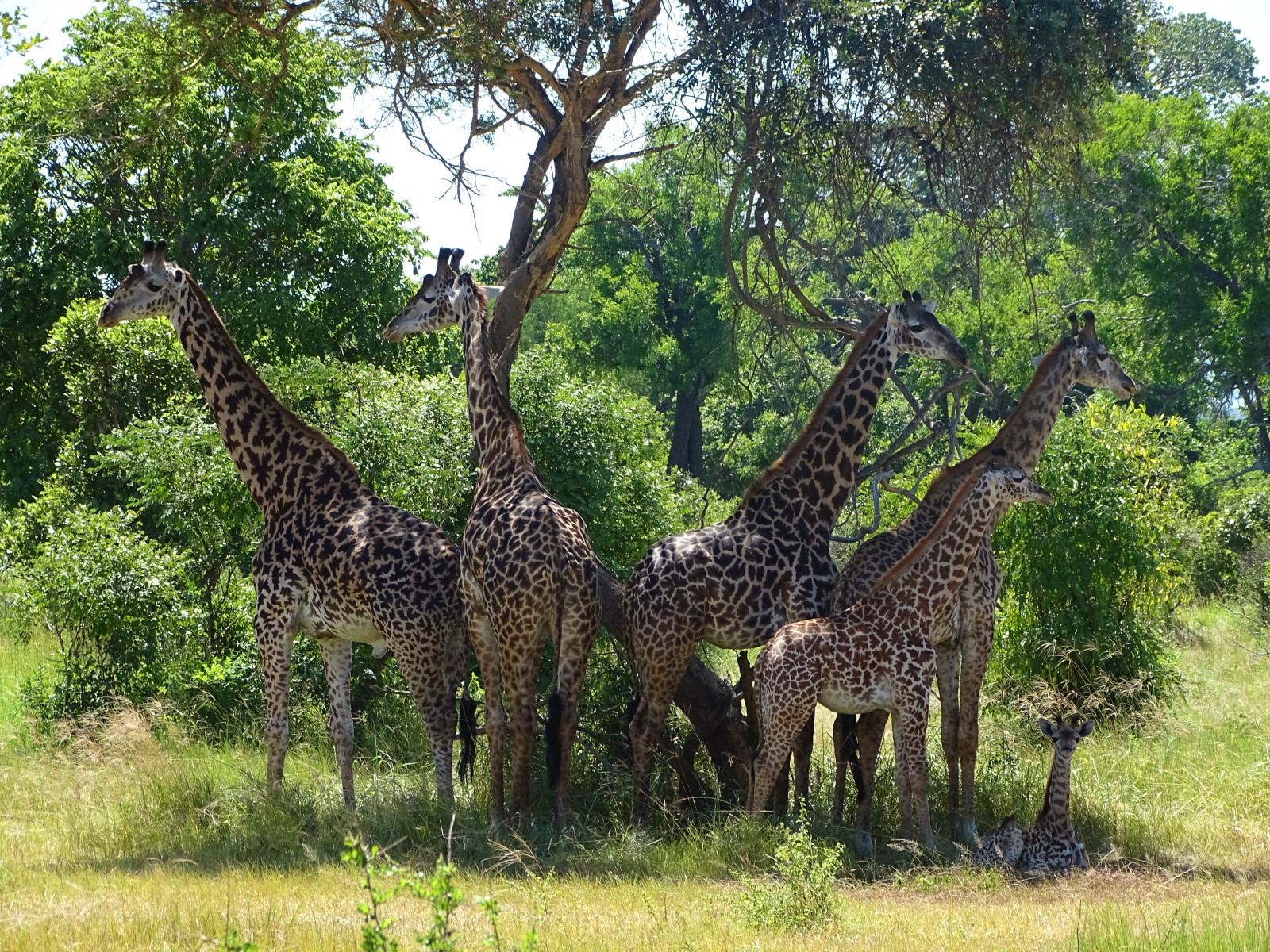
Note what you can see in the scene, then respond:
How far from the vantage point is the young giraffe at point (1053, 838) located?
8.22 meters

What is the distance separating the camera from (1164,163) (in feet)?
93.1

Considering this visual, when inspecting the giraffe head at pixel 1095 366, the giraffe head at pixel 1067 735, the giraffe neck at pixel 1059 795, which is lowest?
the giraffe neck at pixel 1059 795

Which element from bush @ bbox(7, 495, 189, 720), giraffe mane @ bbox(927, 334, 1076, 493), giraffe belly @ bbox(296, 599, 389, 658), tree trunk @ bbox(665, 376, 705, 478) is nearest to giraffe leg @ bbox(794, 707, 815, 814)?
giraffe mane @ bbox(927, 334, 1076, 493)

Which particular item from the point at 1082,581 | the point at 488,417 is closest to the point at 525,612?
the point at 488,417

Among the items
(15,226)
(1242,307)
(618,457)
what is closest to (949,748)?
(618,457)

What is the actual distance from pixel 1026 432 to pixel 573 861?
4414mm

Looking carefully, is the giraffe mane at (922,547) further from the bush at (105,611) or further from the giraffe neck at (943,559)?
the bush at (105,611)

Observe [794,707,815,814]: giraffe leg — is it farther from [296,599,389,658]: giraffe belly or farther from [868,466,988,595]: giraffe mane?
[296,599,389,658]: giraffe belly

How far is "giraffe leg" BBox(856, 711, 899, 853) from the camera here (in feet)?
29.0

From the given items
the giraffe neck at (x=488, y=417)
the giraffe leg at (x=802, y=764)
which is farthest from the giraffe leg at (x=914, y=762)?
the giraffe neck at (x=488, y=417)

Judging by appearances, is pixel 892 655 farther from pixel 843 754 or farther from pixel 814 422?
pixel 814 422

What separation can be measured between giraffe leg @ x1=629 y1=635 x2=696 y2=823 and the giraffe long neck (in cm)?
276

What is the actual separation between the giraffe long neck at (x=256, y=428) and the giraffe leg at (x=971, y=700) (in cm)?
462

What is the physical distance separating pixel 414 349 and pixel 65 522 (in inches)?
271
